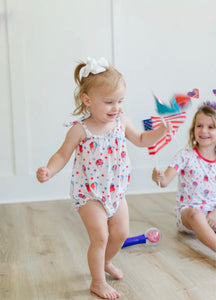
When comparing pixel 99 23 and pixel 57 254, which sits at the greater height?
pixel 99 23

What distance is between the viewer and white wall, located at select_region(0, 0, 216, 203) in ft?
8.57

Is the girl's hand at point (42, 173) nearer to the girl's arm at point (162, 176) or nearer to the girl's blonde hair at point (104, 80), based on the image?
the girl's blonde hair at point (104, 80)

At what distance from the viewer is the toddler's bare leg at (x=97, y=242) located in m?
1.35

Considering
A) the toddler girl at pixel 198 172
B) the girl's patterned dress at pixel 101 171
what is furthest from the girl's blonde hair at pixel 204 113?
the girl's patterned dress at pixel 101 171

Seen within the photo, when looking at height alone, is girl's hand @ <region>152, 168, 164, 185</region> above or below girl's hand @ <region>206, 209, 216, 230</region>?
above

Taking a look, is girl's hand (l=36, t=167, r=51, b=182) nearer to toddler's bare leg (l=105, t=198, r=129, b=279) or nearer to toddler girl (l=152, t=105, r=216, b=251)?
toddler's bare leg (l=105, t=198, r=129, b=279)

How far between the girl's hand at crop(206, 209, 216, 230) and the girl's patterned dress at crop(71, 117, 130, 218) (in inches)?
22.4

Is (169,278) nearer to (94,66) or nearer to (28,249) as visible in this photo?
(28,249)

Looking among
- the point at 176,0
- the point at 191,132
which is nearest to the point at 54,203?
the point at 191,132

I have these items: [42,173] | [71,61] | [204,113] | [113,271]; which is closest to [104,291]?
[113,271]

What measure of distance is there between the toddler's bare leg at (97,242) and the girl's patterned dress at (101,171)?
0.02 m

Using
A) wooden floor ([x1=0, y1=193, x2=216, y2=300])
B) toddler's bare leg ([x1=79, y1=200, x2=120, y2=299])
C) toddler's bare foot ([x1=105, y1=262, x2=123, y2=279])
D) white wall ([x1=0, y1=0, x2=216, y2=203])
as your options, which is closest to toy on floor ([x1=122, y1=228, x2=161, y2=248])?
wooden floor ([x1=0, y1=193, x2=216, y2=300])

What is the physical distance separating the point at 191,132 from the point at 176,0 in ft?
3.78

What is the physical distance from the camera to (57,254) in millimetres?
1722
